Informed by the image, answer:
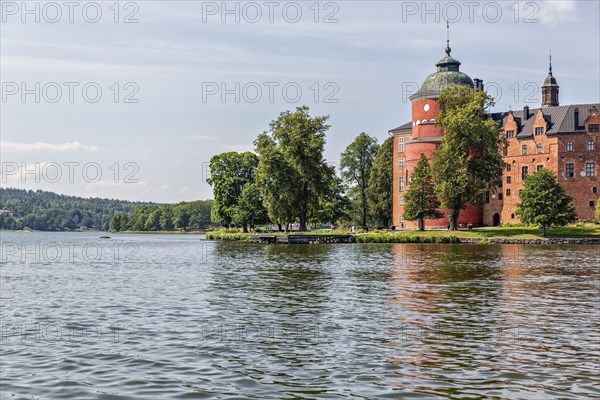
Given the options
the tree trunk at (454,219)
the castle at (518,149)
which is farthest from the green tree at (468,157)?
the castle at (518,149)

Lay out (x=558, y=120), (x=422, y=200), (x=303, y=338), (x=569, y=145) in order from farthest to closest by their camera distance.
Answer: (x=558, y=120) → (x=569, y=145) → (x=422, y=200) → (x=303, y=338)

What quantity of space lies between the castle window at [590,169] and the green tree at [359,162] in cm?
3447

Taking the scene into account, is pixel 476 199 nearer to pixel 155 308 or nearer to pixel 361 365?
pixel 155 308

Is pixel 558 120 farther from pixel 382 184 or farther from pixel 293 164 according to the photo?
pixel 293 164

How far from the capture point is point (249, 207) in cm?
9988

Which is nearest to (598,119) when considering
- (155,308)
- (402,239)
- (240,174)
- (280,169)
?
(402,239)

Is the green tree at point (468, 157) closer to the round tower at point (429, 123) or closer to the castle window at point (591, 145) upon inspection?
the round tower at point (429, 123)

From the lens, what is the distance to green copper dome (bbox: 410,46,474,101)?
309 feet

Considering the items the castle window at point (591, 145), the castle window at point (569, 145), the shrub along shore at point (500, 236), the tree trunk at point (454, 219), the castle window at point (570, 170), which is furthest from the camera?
the castle window at point (569, 145)

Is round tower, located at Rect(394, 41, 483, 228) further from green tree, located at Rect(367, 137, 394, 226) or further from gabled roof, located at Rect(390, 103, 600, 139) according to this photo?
green tree, located at Rect(367, 137, 394, 226)

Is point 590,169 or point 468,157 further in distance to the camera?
point 590,169

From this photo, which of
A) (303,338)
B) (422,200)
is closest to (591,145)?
(422,200)

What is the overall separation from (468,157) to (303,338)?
215 ft

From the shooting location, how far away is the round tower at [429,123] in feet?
307
